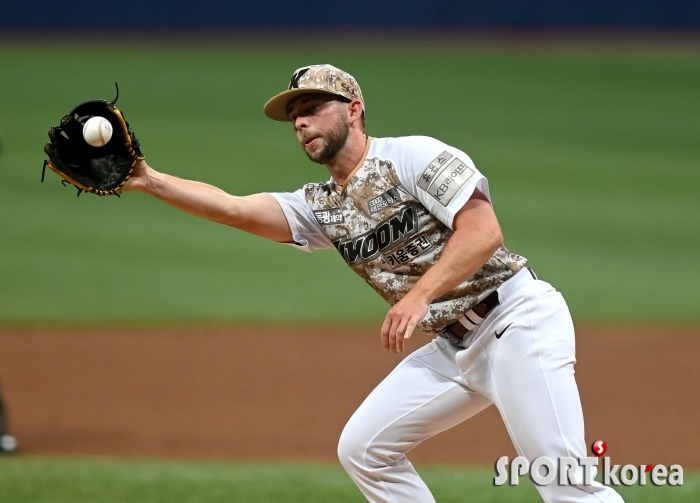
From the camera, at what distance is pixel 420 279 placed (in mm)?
4258

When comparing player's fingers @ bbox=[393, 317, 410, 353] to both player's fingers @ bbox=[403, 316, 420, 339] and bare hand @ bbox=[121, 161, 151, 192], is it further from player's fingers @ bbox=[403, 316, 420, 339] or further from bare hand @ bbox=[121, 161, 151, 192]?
bare hand @ bbox=[121, 161, 151, 192]

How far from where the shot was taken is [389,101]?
1967cm

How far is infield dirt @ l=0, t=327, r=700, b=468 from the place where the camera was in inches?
305

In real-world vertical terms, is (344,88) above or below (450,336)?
above

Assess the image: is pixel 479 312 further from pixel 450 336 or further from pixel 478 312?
pixel 450 336

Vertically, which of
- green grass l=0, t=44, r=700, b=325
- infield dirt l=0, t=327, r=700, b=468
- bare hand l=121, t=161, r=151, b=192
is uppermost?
green grass l=0, t=44, r=700, b=325

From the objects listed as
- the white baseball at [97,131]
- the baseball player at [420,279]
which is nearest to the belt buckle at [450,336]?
the baseball player at [420,279]

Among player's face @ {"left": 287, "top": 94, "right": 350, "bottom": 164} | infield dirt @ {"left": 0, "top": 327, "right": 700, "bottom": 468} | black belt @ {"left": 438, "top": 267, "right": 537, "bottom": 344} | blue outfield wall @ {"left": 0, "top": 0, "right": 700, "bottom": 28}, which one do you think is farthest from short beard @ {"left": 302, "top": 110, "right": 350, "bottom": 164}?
blue outfield wall @ {"left": 0, "top": 0, "right": 700, "bottom": 28}

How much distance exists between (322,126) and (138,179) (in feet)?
2.85

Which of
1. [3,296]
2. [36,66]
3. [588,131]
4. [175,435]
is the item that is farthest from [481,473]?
[36,66]

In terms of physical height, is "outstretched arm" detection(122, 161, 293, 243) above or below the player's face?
below

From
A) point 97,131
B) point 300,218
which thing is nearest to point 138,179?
point 97,131

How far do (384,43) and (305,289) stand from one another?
41.1 feet

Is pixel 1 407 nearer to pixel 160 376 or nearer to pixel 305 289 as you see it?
pixel 160 376
